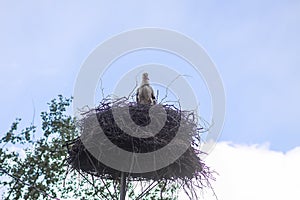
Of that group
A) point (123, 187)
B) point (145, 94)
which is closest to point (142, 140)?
point (123, 187)

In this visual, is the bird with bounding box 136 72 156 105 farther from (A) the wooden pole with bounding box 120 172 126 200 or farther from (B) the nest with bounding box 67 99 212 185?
(A) the wooden pole with bounding box 120 172 126 200

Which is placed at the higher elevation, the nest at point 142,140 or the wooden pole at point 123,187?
the nest at point 142,140

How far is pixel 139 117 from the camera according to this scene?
2932 mm

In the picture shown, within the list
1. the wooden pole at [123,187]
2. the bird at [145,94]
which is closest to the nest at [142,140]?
the wooden pole at [123,187]

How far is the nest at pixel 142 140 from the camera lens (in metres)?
2.88

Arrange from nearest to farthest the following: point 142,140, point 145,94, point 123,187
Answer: point 142,140, point 123,187, point 145,94

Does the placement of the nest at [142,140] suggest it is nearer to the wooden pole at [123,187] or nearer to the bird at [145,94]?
the wooden pole at [123,187]

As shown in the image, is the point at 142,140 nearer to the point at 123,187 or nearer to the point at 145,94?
the point at 123,187

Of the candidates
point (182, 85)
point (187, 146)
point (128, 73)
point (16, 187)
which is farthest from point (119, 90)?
point (16, 187)

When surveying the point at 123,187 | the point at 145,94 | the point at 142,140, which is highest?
the point at 145,94

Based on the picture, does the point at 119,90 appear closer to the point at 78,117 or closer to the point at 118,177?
the point at 78,117

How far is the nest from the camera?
2.88 m

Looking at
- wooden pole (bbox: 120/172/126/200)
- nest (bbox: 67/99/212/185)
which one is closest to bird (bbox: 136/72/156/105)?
nest (bbox: 67/99/212/185)

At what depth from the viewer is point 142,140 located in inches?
112
